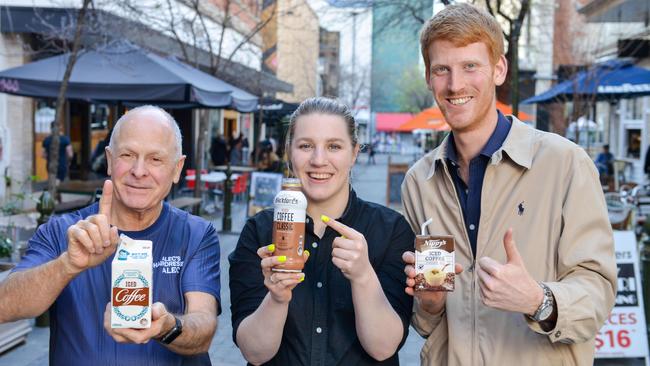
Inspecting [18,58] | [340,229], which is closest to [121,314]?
[340,229]

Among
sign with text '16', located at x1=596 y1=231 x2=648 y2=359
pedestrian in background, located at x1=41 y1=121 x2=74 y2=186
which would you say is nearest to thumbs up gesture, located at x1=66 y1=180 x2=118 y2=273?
sign with text '16', located at x1=596 y1=231 x2=648 y2=359

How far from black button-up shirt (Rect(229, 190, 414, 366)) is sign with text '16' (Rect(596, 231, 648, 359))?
4.06 meters

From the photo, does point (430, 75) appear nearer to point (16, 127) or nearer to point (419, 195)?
point (419, 195)

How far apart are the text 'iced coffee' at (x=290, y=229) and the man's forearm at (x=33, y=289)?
2.34 feet

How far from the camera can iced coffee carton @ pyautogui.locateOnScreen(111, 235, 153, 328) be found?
2422mm

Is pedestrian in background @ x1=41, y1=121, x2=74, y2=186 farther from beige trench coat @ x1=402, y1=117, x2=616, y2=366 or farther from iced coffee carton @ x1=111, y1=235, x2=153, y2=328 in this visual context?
iced coffee carton @ x1=111, y1=235, x2=153, y2=328

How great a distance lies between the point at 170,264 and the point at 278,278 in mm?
544

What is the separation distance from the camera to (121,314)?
7.94ft

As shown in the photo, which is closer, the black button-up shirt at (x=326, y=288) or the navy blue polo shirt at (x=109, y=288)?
the navy blue polo shirt at (x=109, y=288)

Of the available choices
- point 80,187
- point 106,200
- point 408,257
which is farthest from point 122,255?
point 80,187

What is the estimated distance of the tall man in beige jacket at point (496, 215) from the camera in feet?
9.25

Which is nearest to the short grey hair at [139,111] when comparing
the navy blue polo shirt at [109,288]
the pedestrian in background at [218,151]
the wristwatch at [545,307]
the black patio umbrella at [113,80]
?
the navy blue polo shirt at [109,288]

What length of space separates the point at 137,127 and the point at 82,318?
747mm

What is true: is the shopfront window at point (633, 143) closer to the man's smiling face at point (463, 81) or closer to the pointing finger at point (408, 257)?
the man's smiling face at point (463, 81)
